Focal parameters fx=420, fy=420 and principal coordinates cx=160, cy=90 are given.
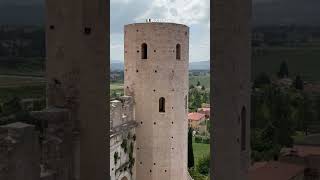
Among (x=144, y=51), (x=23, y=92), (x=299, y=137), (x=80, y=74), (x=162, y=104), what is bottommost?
(x=162, y=104)

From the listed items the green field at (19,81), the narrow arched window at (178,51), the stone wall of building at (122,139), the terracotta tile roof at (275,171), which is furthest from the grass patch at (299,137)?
the narrow arched window at (178,51)

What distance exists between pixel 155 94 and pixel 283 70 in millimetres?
13944

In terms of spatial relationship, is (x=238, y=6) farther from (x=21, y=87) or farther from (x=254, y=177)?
(x=254, y=177)

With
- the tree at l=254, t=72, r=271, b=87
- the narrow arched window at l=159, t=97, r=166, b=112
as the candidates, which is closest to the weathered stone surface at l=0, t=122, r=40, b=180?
the tree at l=254, t=72, r=271, b=87

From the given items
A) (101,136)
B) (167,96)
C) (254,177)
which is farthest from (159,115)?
(101,136)

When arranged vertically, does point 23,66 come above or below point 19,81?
above

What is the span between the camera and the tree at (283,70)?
5645 mm

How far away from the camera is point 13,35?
5715 mm

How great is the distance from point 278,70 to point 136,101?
14.3 m

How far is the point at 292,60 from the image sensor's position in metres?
5.64

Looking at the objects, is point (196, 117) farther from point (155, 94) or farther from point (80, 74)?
point (80, 74)

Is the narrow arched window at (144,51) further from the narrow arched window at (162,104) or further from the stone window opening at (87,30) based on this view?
the stone window opening at (87,30)

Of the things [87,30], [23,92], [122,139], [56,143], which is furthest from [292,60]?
[122,139]

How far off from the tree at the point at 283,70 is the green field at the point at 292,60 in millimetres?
40
